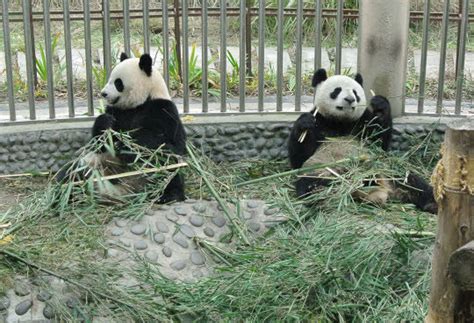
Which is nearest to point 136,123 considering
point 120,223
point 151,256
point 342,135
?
point 120,223

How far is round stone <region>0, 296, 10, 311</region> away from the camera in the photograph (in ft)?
16.4

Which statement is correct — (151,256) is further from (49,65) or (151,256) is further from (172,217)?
(49,65)

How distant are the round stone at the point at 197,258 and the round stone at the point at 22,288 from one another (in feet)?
4.10

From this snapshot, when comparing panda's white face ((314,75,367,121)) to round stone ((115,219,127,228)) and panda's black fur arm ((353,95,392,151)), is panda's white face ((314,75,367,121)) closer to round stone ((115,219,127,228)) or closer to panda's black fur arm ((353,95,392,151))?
panda's black fur arm ((353,95,392,151))

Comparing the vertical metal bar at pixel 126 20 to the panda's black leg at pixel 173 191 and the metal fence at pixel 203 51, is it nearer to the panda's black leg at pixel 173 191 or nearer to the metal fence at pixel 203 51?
the metal fence at pixel 203 51

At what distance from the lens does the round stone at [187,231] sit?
6180mm

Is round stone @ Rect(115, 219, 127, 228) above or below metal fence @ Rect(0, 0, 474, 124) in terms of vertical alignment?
below

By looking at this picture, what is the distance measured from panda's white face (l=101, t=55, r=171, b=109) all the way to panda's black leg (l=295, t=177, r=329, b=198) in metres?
1.27

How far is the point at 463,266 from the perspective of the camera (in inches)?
117

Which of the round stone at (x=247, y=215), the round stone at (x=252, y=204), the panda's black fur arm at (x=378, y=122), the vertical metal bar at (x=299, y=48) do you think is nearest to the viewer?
the round stone at (x=247, y=215)

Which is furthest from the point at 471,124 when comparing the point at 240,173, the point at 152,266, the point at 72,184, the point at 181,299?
the point at 240,173

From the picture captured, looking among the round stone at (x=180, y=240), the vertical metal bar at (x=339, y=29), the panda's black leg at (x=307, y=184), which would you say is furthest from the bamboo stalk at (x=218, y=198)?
the vertical metal bar at (x=339, y=29)

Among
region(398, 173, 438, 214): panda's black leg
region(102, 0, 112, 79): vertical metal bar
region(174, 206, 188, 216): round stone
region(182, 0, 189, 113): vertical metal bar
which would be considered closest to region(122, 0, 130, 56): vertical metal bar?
region(102, 0, 112, 79): vertical metal bar

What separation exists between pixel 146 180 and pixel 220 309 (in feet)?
5.59
